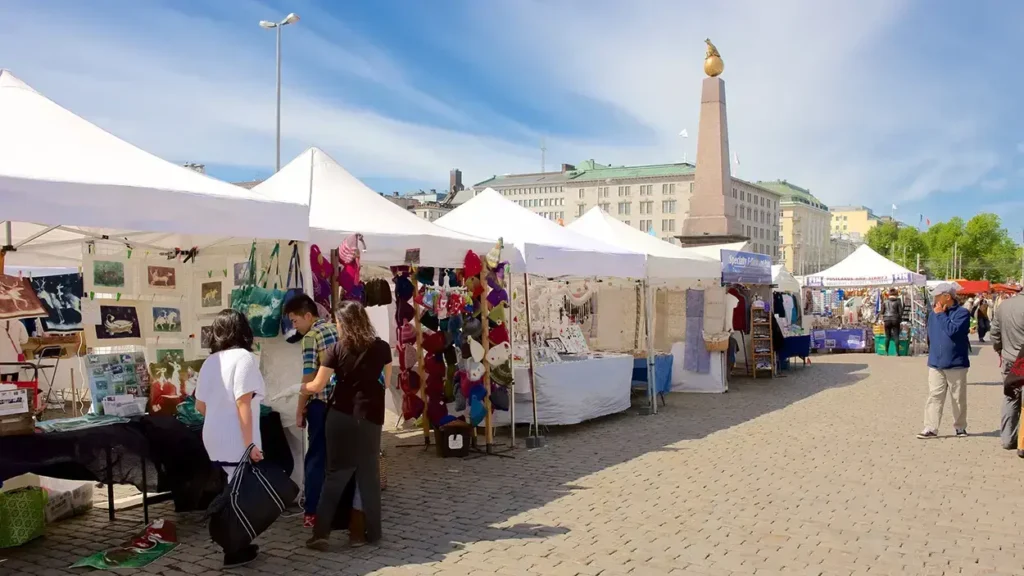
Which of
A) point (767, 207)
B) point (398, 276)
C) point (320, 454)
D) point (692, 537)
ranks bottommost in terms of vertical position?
point (692, 537)

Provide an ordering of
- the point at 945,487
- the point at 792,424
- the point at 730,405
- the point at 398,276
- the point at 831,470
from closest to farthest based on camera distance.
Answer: the point at 945,487 < the point at 831,470 < the point at 398,276 < the point at 792,424 < the point at 730,405

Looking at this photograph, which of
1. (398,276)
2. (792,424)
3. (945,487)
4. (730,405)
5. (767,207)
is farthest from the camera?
(767,207)

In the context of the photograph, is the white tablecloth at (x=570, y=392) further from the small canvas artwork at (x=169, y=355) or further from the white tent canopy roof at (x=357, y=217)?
the small canvas artwork at (x=169, y=355)

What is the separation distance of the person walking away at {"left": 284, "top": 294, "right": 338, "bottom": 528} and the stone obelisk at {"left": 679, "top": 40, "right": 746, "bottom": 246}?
13868 mm

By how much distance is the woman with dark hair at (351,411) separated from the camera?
424 cm

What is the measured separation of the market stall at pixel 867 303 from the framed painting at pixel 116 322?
1705 centimetres

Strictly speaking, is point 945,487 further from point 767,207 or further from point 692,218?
point 767,207

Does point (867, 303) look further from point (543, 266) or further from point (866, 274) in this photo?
point (543, 266)

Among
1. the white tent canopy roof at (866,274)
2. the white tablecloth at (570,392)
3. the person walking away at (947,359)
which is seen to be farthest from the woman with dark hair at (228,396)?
the white tent canopy roof at (866,274)

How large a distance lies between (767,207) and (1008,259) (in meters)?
34.5

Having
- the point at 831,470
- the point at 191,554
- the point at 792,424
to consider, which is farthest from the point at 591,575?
the point at 792,424

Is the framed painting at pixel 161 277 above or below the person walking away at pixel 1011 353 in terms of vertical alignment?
above

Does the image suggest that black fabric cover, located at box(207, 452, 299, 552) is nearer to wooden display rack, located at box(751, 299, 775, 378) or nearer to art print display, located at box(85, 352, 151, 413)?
art print display, located at box(85, 352, 151, 413)

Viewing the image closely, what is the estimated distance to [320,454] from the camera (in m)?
4.85
